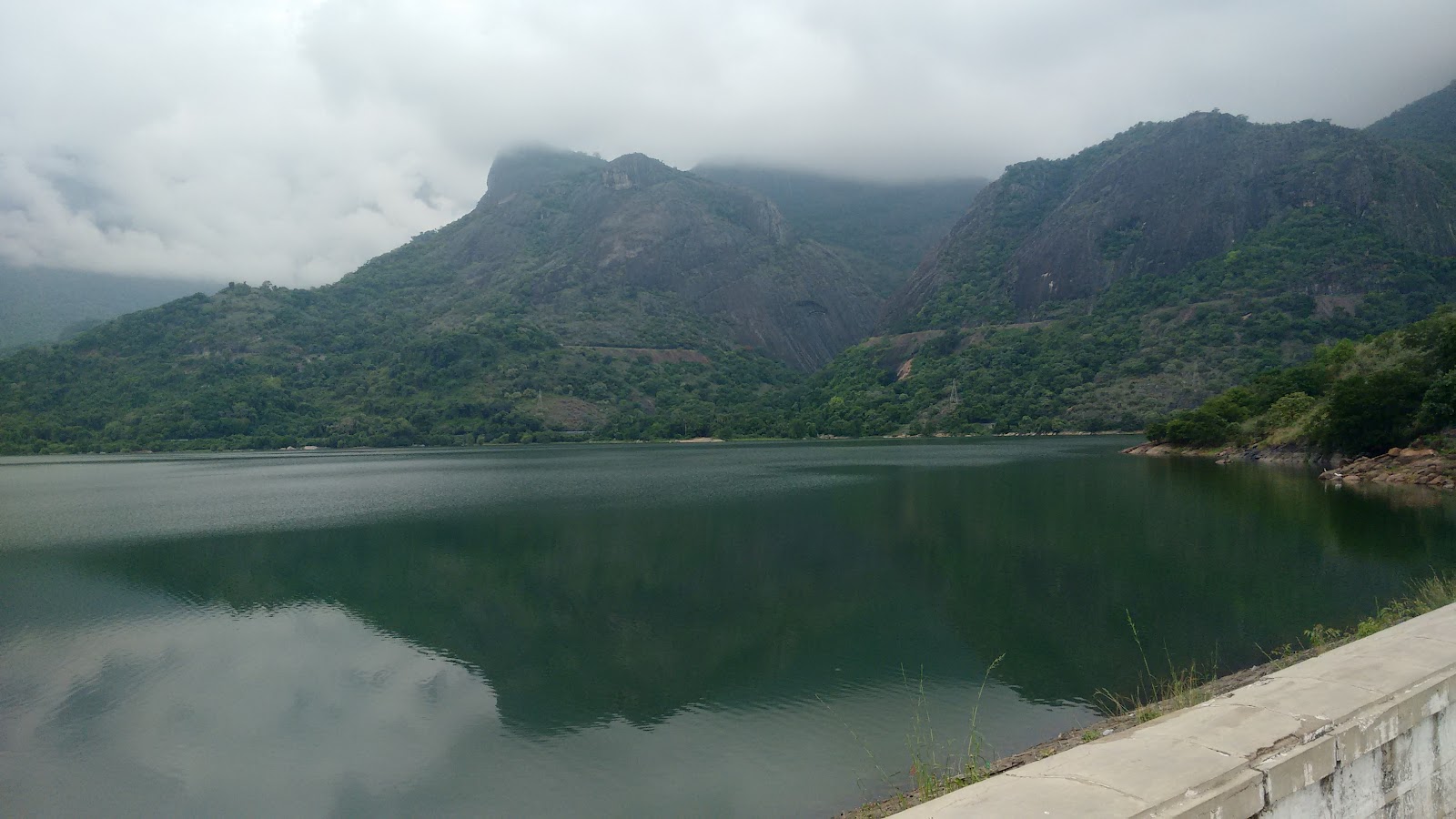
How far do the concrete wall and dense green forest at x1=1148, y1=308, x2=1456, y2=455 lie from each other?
136 ft

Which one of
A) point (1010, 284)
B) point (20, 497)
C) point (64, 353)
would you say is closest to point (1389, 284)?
point (1010, 284)

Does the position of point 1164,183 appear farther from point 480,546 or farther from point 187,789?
point 187,789

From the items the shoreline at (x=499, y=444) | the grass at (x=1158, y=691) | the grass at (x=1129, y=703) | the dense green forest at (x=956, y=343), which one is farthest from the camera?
the dense green forest at (x=956, y=343)

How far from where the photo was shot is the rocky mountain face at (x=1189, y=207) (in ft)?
458

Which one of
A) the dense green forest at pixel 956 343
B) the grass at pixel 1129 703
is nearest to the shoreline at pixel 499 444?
the dense green forest at pixel 956 343

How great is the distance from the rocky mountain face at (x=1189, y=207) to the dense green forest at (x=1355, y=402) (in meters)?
99.3

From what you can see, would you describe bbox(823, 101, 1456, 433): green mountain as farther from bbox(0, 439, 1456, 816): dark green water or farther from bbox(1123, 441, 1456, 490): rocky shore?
bbox(0, 439, 1456, 816): dark green water

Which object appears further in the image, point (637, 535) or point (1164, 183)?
point (1164, 183)

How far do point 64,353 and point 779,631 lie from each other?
568 ft

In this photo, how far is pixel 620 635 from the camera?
19828 millimetres

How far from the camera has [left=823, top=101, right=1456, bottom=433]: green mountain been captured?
117188 millimetres

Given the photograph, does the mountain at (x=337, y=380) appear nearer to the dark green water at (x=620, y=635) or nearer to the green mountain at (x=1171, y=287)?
the green mountain at (x=1171, y=287)

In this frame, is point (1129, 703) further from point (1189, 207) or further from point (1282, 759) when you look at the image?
point (1189, 207)

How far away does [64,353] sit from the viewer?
142 meters
